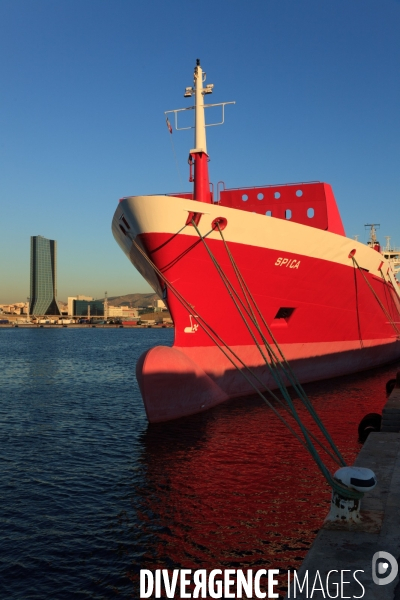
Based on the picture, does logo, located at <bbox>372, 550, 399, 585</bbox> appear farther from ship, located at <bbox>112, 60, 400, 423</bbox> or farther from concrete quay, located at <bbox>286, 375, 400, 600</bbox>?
ship, located at <bbox>112, 60, 400, 423</bbox>

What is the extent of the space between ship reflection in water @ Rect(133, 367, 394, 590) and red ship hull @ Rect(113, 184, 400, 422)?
146 centimetres

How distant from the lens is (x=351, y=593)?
4402 millimetres

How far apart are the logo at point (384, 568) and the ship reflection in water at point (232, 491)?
8.04ft

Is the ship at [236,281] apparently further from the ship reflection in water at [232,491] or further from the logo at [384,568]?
the logo at [384,568]

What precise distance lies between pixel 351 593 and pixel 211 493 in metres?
5.76

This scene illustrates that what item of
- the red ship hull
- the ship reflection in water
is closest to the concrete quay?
the ship reflection in water

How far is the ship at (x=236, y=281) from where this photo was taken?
15.3 metres

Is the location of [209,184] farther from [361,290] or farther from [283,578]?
[283,578]

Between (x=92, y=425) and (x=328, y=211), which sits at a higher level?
(x=328, y=211)

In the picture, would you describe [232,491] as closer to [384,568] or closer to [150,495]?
[150,495]

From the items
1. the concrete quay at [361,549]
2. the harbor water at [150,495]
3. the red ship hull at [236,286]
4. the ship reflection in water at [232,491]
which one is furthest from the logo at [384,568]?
the red ship hull at [236,286]

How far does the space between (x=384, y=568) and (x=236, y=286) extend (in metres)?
12.4

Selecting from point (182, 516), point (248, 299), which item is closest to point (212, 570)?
point (182, 516)

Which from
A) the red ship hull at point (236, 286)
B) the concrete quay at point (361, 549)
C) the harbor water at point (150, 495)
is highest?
the red ship hull at point (236, 286)
